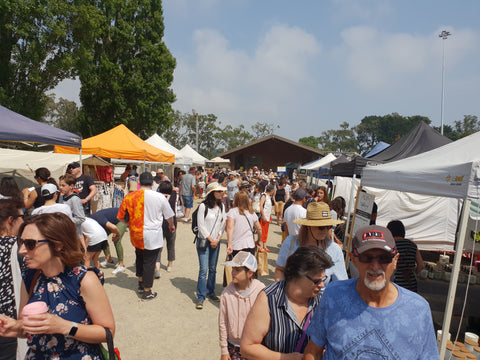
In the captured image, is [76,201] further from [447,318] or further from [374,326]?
[447,318]

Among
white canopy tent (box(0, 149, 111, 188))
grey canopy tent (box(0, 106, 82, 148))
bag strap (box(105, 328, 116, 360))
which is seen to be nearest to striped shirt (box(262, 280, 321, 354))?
bag strap (box(105, 328, 116, 360))

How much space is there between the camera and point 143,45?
85.9ft

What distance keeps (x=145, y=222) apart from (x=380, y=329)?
154 inches

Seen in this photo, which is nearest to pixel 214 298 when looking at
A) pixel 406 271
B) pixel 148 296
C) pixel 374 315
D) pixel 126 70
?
pixel 148 296

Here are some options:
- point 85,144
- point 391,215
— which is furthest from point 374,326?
point 85,144

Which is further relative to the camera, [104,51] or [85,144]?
[104,51]

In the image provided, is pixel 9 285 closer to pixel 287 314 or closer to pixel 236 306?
pixel 236 306

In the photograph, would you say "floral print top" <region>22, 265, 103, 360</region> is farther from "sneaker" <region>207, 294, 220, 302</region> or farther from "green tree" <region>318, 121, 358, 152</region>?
"green tree" <region>318, 121, 358, 152</region>

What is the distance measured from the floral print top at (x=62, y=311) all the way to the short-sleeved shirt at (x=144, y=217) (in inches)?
117

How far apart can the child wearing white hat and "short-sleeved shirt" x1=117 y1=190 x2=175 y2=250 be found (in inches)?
99.7

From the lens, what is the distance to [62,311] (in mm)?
1669

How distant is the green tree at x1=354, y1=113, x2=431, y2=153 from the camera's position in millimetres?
94812

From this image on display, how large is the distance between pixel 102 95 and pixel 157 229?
961 inches

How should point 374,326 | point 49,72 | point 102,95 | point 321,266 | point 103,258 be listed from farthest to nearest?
point 102,95 → point 49,72 → point 103,258 → point 321,266 → point 374,326
